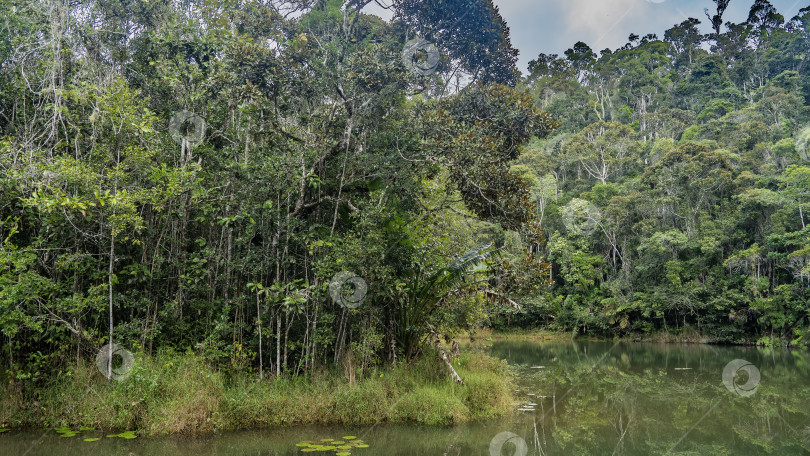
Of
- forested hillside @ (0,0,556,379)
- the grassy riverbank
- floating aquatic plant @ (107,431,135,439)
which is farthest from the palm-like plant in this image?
floating aquatic plant @ (107,431,135,439)

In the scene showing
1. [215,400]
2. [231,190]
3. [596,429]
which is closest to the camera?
[215,400]

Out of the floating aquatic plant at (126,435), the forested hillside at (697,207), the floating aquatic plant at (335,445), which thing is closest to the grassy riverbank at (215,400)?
the floating aquatic plant at (126,435)

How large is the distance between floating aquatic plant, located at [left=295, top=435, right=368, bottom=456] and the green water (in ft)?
0.34

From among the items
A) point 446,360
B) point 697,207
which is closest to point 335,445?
point 446,360

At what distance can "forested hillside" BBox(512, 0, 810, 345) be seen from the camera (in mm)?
22391

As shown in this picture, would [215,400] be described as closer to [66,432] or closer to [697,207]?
[66,432]

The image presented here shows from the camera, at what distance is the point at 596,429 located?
7.00 metres

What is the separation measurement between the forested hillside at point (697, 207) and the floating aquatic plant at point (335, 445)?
21.2m

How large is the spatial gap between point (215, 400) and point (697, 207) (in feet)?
83.6

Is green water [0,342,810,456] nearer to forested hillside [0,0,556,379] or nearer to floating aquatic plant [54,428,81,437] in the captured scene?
floating aquatic plant [54,428,81,437]

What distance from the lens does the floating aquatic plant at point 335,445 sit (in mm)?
5215

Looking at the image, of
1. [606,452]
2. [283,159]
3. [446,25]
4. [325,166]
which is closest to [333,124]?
[325,166]

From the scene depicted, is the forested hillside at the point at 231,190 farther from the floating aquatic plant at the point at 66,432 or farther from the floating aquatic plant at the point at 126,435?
the floating aquatic plant at the point at 126,435

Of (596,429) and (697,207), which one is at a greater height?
(697,207)
